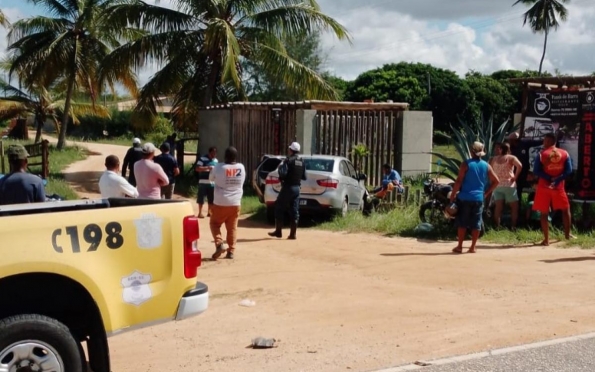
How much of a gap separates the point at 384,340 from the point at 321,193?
352 inches

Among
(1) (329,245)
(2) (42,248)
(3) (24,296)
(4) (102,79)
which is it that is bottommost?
(1) (329,245)

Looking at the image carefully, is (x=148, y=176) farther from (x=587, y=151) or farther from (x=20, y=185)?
(x=587, y=151)

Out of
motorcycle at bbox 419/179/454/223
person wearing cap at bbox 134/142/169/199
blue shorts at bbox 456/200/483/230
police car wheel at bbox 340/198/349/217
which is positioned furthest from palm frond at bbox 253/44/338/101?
person wearing cap at bbox 134/142/169/199

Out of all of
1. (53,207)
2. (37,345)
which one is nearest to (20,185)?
(53,207)

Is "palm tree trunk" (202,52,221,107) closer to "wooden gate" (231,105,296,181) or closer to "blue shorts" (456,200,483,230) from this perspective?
"wooden gate" (231,105,296,181)

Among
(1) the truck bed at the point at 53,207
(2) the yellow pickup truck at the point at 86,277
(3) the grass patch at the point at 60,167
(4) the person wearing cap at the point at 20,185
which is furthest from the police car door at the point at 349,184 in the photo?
(2) the yellow pickup truck at the point at 86,277

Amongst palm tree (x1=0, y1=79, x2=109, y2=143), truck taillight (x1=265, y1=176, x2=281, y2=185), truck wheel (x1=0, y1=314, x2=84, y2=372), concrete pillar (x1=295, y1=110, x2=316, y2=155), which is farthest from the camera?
palm tree (x1=0, y1=79, x2=109, y2=143)

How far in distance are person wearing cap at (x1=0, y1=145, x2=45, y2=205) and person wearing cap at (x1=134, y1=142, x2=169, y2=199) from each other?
10.1 feet

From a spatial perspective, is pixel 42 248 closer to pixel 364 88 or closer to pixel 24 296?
pixel 24 296

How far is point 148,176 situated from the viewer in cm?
1181

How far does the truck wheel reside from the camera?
512cm

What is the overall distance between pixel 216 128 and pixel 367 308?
16.5 metres

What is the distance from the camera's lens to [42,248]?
204 inches

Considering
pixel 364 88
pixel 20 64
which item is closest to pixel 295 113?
pixel 20 64
